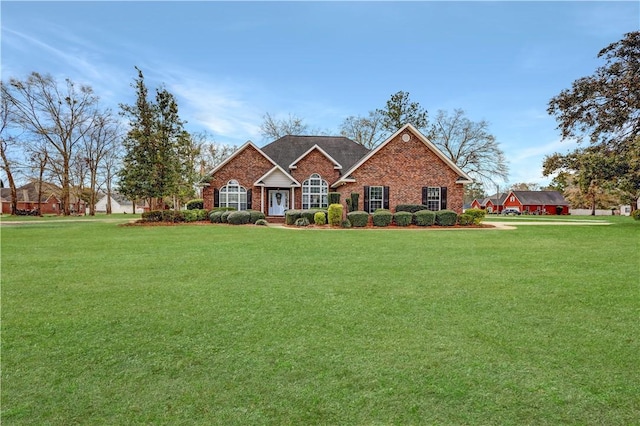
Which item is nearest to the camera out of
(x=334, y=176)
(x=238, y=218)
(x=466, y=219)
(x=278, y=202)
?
(x=466, y=219)

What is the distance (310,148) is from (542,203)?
59934 millimetres

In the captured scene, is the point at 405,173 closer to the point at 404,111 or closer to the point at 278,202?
the point at 278,202

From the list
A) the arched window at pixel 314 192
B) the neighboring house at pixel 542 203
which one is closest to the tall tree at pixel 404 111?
the arched window at pixel 314 192

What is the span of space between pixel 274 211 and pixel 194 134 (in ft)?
84.0

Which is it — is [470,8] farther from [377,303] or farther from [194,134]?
[194,134]

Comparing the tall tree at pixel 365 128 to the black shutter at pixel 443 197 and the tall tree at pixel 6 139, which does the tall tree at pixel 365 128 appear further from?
the tall tree at pixel 6 139

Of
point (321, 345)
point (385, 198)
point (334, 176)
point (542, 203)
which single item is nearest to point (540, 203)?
point (542, 203)

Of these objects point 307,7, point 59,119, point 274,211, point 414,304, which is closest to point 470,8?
point 307,7

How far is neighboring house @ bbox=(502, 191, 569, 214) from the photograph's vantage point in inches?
2734

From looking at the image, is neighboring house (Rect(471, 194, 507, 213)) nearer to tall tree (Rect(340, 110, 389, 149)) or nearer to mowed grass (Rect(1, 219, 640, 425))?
tall tree (Rect(340, 110, 389, 149))

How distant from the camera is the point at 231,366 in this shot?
3367 millimetres

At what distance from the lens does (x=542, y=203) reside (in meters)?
70.4

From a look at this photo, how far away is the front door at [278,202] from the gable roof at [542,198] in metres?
60.4

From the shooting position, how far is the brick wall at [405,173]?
23625mm
